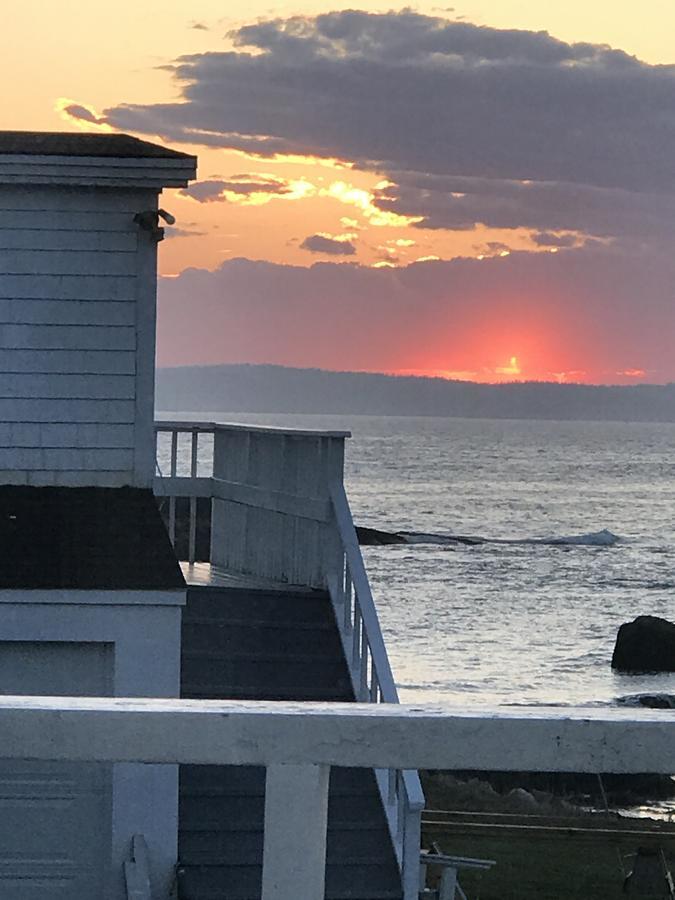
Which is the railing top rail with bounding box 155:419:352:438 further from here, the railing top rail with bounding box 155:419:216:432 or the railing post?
the railing post

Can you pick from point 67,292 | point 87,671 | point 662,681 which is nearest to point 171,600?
point 87,671

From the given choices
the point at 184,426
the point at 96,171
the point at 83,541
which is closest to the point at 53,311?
the point at 96,171

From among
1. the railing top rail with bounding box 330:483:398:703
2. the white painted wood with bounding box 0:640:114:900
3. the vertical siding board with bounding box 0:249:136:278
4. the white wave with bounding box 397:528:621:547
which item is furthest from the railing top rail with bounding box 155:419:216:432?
the white wave with bounding box 397:528:621:547

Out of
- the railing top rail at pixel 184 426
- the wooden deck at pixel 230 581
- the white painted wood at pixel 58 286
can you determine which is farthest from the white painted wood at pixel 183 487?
the white painted wood at pixel 58 286

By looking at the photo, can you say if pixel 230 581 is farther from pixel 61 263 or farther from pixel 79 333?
pixel 61 263

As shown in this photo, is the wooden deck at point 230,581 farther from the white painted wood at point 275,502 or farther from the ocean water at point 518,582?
the ocean water at point 518,582

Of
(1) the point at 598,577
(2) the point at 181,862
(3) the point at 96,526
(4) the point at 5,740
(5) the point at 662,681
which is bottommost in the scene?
(1) the point at 598,577

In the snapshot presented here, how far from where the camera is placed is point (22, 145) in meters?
10.8

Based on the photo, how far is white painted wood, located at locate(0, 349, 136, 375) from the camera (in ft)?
35.3

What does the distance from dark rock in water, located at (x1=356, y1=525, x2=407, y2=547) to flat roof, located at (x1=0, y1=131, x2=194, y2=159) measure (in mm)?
86817

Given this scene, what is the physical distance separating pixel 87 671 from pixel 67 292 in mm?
2869

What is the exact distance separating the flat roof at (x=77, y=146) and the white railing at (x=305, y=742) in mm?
9439

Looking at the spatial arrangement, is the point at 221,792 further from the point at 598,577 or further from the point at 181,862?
the point at 598,577

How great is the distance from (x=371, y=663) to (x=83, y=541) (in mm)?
2544
